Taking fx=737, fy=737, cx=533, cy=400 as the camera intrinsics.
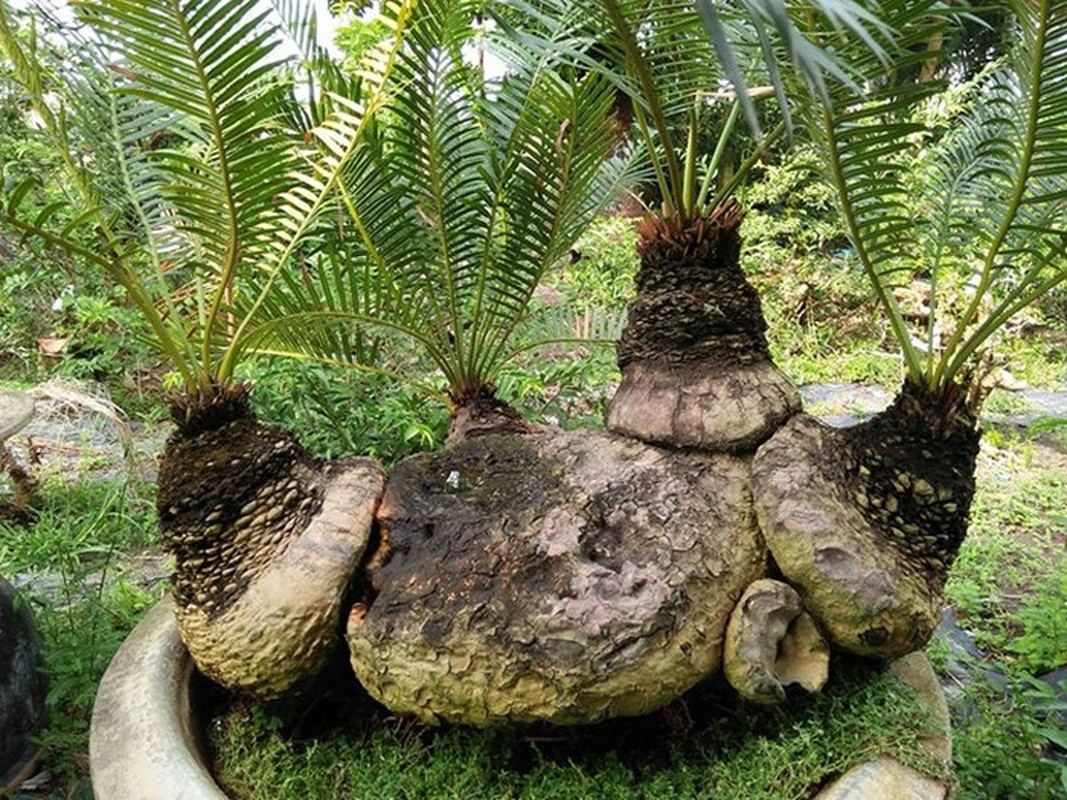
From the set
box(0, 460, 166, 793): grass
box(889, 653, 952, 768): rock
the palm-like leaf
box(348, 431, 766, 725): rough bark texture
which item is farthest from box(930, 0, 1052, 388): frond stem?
box(0, 460, 166, 793): grass

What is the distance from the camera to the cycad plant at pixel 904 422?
1.06m

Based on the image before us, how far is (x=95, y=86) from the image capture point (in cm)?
133

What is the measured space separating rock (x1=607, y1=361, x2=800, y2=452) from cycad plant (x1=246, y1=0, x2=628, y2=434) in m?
0.38

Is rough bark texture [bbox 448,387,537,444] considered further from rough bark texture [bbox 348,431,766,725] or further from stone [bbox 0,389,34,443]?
stone [bbox 0,389,34,443]

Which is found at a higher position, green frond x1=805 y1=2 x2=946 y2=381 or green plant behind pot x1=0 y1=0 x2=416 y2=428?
green plant behind pot x1=0 y1=0 x2=416 y2=428

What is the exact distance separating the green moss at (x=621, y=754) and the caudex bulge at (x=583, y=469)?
0.10 meters

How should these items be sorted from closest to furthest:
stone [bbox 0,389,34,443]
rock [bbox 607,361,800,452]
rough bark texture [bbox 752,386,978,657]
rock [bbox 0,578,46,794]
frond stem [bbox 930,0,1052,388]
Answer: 1. frond stem [bbox 930,0,1052,388]
2. rough bark texture [bbox 752,386,978,657]
3. rock [bbox 607,361,800,452]
4. stone [bbox 0,389,34,443]
5. rock [bbox 0,578,46,794]

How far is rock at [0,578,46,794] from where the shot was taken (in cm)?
147

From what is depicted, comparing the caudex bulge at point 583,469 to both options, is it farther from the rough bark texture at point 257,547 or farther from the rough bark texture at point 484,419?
the rough bark texture at point 484,419

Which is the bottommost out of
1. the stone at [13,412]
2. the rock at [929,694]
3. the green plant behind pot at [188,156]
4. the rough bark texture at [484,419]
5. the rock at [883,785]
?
the rock at [929,694]

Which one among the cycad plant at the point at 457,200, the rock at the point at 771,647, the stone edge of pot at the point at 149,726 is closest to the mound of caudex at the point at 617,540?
the rock at the point at 771,647

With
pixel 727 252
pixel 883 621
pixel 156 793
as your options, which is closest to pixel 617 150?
pixel 727 252

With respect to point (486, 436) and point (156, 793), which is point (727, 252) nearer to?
point (486, 436)

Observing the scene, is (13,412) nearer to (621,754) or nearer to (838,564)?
(621,754)
